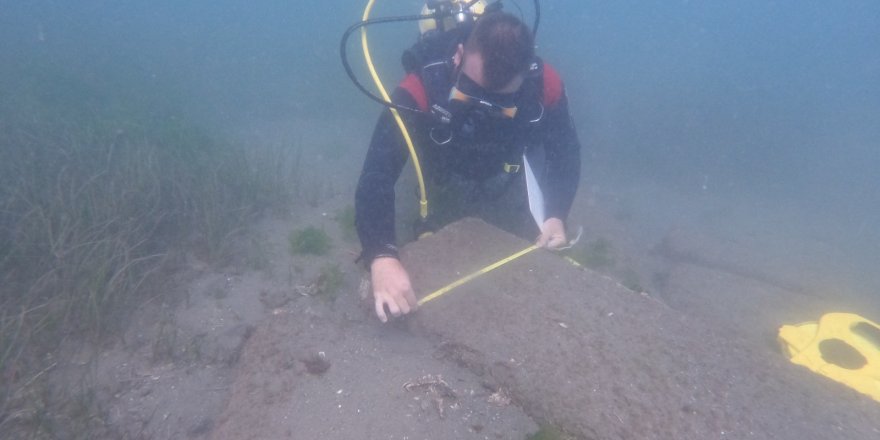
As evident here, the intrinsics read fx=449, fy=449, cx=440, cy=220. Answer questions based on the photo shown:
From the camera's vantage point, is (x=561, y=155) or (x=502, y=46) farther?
(x=561, y=155)

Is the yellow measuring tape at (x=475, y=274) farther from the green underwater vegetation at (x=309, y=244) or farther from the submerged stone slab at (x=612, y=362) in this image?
the green underwater vegetation at (x=309, y=244)

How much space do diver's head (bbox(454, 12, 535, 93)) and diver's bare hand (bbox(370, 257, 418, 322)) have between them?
148cm

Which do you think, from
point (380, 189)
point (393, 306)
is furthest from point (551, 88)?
point (393, 306)

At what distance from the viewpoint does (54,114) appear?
33.5ft

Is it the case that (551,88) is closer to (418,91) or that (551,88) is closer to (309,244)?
(418,91)

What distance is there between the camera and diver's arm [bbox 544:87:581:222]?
4.46 m

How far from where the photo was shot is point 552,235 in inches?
146

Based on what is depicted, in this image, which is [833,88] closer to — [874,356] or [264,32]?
[264,32]

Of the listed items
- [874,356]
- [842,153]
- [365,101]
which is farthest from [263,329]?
[842,153]

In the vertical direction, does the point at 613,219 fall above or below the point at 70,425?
below

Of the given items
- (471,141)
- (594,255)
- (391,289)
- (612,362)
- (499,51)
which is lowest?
(594,255)

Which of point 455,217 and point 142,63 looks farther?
point 142,63

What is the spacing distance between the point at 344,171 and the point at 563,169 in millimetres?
7034

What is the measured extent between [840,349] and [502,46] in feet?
10.9
